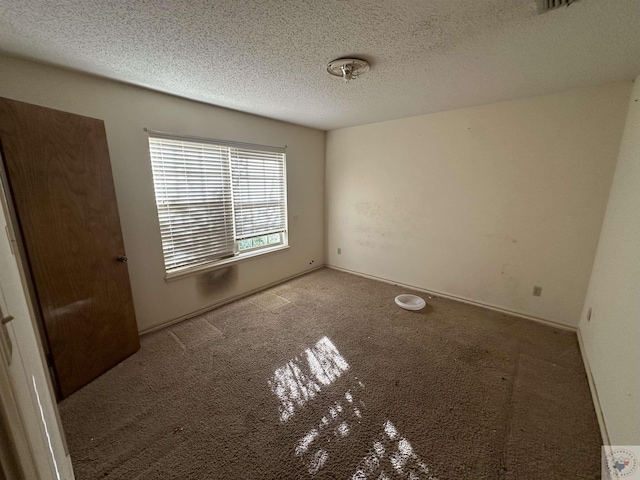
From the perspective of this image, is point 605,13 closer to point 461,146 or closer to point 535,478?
point 461,146

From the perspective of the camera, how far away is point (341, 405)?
167 centimetres

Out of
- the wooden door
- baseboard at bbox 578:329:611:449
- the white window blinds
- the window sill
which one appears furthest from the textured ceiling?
baseboard at bbox 578:329:611:449

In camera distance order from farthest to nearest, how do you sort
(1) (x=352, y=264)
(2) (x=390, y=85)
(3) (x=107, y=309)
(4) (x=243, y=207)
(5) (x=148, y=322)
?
(1) (x=352, y=264), (4) (x=243, y=207), (5) (x=148, y=322), (2) (x=390, y=85), (3) (x=107, y=309)

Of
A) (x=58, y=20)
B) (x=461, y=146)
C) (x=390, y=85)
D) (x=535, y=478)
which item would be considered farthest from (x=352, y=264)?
(x=58, y=20)

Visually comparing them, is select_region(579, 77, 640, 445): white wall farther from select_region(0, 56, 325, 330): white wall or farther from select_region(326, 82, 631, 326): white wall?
select_region(0, 56, 325, 330): white wall

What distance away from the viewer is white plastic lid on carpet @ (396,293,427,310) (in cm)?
296

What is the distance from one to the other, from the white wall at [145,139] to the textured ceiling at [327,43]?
0.49 feet

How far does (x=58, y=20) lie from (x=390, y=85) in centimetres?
219

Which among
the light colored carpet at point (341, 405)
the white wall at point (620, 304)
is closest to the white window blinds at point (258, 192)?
the light colored carpet at point (341, 405)

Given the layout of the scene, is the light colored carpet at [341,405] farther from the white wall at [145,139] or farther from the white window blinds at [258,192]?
the white window blinds at [258,192]

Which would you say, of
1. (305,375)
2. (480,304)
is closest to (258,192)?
(305,375)

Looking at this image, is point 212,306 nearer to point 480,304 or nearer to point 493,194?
point 480,304

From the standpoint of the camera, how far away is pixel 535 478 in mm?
1252

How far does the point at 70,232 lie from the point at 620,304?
3.69m
